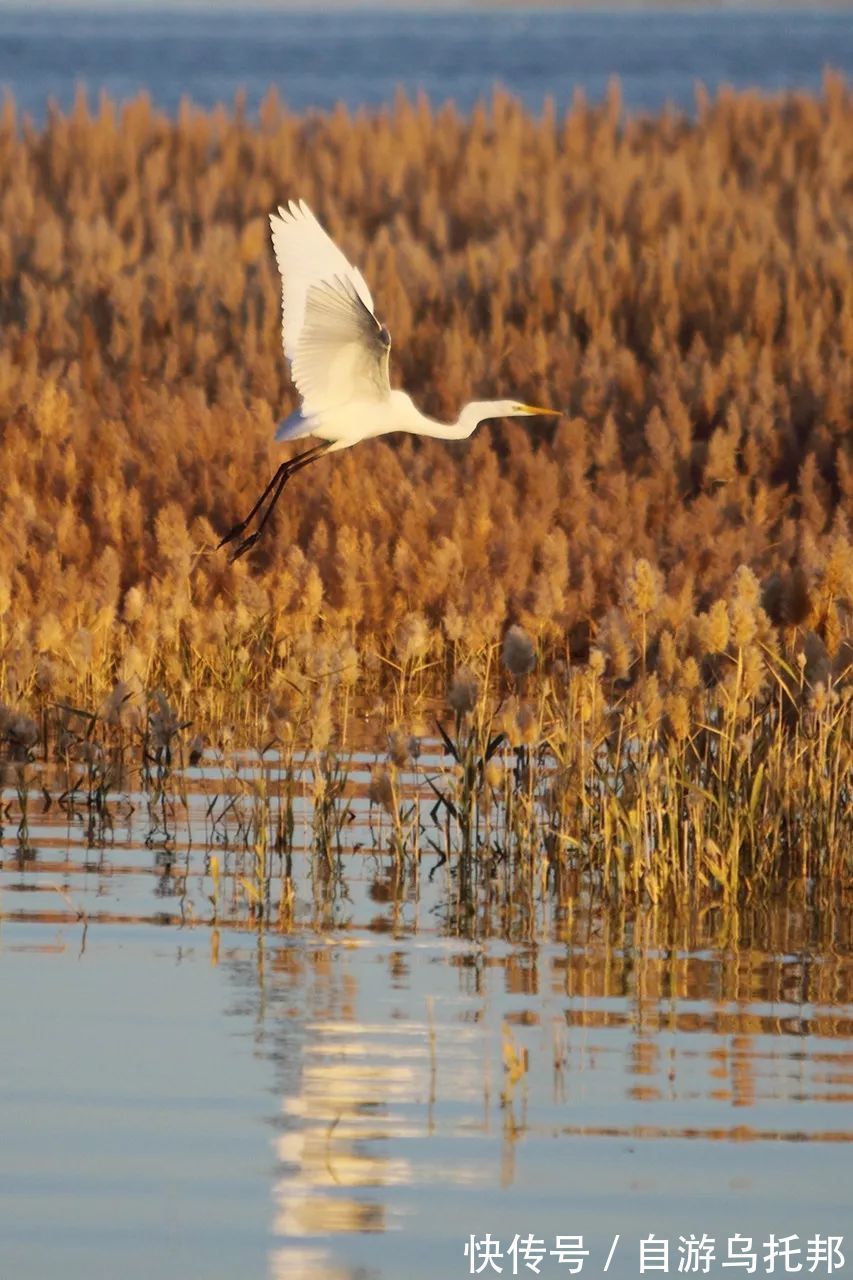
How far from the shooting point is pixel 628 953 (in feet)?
19.3

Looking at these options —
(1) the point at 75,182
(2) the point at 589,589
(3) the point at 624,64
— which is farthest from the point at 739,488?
(3) the point at 624,64

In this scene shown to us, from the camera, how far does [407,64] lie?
94438mm

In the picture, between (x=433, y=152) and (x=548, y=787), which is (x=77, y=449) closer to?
(x=548, y=787)

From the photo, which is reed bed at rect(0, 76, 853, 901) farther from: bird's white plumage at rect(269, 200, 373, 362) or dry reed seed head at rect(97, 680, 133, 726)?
bird's white plumage at rect(269, 200, 373, 362)

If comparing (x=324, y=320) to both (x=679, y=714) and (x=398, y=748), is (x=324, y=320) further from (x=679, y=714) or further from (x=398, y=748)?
(x=679, y=714)

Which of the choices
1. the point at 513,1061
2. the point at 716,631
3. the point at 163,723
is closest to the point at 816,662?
the point at 716,631

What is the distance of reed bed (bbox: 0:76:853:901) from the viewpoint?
686 cm

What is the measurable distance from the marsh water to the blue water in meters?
47.9

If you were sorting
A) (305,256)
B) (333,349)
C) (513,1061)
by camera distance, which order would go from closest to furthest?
(513,1061), (305,256), (333,349)

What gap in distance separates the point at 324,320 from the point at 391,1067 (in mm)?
4545

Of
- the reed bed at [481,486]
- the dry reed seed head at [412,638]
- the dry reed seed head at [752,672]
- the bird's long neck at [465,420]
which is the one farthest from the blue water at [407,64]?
the dry reed seed head at [752,672]

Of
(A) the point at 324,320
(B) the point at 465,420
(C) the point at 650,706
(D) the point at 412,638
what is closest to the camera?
(C) the point at 650,706

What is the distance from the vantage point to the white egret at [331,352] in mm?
8594

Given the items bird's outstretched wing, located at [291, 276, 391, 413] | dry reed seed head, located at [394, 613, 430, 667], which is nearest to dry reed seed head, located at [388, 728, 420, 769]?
dry reed seed head, located at [394, 613, 430, 667]
